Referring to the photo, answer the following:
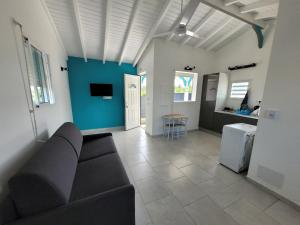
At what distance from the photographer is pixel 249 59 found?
3791 millimetres

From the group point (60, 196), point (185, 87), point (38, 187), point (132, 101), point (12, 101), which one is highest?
point (185, 87)

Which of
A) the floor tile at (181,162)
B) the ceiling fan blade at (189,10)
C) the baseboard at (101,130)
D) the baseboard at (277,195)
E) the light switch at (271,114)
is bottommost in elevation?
the baseboard at (101,130)

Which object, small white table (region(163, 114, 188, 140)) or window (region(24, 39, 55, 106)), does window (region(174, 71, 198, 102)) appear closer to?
small white table (region(163, 114, 188, 140))

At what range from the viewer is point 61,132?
1.85 meters

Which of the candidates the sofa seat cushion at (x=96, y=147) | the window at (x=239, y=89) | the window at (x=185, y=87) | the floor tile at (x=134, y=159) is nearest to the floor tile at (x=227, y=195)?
the floor tile at (x=134, y=159)

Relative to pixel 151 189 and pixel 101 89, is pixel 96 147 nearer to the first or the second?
pixel 151 189

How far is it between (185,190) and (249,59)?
4.12 metres

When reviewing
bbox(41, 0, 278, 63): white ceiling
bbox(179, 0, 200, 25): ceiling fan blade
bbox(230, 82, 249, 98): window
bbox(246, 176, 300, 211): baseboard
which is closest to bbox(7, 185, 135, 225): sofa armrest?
bbox(246, 176, 300, 211): baseboard

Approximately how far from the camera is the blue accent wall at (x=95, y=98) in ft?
14.3

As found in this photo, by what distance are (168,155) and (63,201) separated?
236 centimetres

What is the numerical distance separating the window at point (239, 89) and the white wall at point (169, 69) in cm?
103

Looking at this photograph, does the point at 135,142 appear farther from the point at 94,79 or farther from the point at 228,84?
the point at 228,84

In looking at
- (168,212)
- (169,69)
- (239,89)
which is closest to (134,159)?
(168,212)

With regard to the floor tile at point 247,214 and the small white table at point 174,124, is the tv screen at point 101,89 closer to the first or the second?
the small white table at point 174,124
